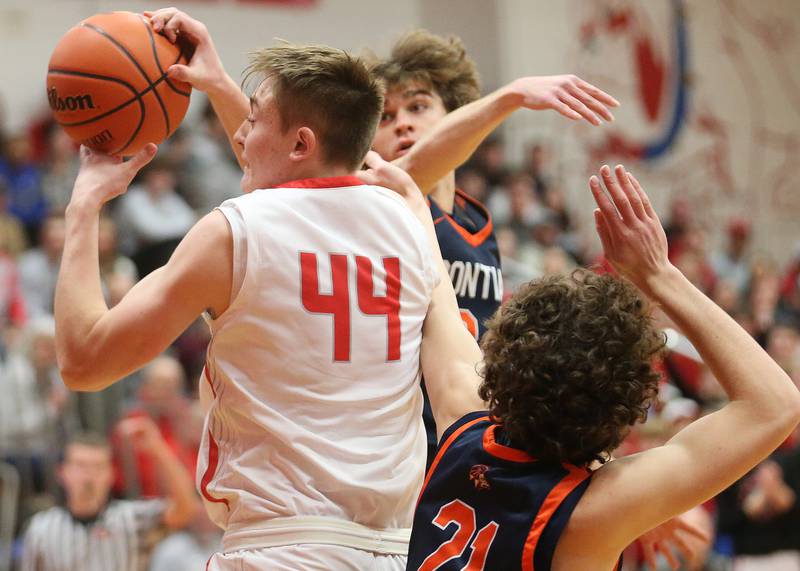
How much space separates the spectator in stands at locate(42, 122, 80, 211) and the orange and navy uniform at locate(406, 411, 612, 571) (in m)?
8.77

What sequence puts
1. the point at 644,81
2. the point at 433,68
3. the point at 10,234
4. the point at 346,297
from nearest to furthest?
the point at 346,297 < the point at 433,68 < the point at 10,234 < the point at 644,81

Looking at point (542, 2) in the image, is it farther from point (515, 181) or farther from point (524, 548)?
point (524, 548)

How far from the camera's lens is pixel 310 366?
2650mm

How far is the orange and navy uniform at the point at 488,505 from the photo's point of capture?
92.7 inches

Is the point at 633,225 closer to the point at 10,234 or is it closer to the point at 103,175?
the point at 103,175

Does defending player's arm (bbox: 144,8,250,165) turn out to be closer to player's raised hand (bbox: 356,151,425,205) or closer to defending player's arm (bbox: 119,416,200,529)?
player's raised hand (bbox: 356,151,425,205)

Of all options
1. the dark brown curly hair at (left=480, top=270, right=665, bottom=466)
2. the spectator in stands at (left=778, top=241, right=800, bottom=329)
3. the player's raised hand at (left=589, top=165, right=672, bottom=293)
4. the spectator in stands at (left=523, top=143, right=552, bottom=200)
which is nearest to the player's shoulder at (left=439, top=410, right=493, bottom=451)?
the dark brown curly hair at (left=480, top=270, right=665, bottom=466)

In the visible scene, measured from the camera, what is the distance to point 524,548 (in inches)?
92.4

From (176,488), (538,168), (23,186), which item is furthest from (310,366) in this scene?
(538,168)

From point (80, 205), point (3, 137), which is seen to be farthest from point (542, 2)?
point (80, 205)

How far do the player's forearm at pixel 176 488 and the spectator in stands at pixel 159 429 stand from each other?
9 centimetres

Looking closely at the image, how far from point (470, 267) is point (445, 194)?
0.43 m

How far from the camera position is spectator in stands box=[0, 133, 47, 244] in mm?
10659

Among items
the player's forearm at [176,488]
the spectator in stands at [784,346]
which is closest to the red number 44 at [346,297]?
the player's forearm at [176,488]
